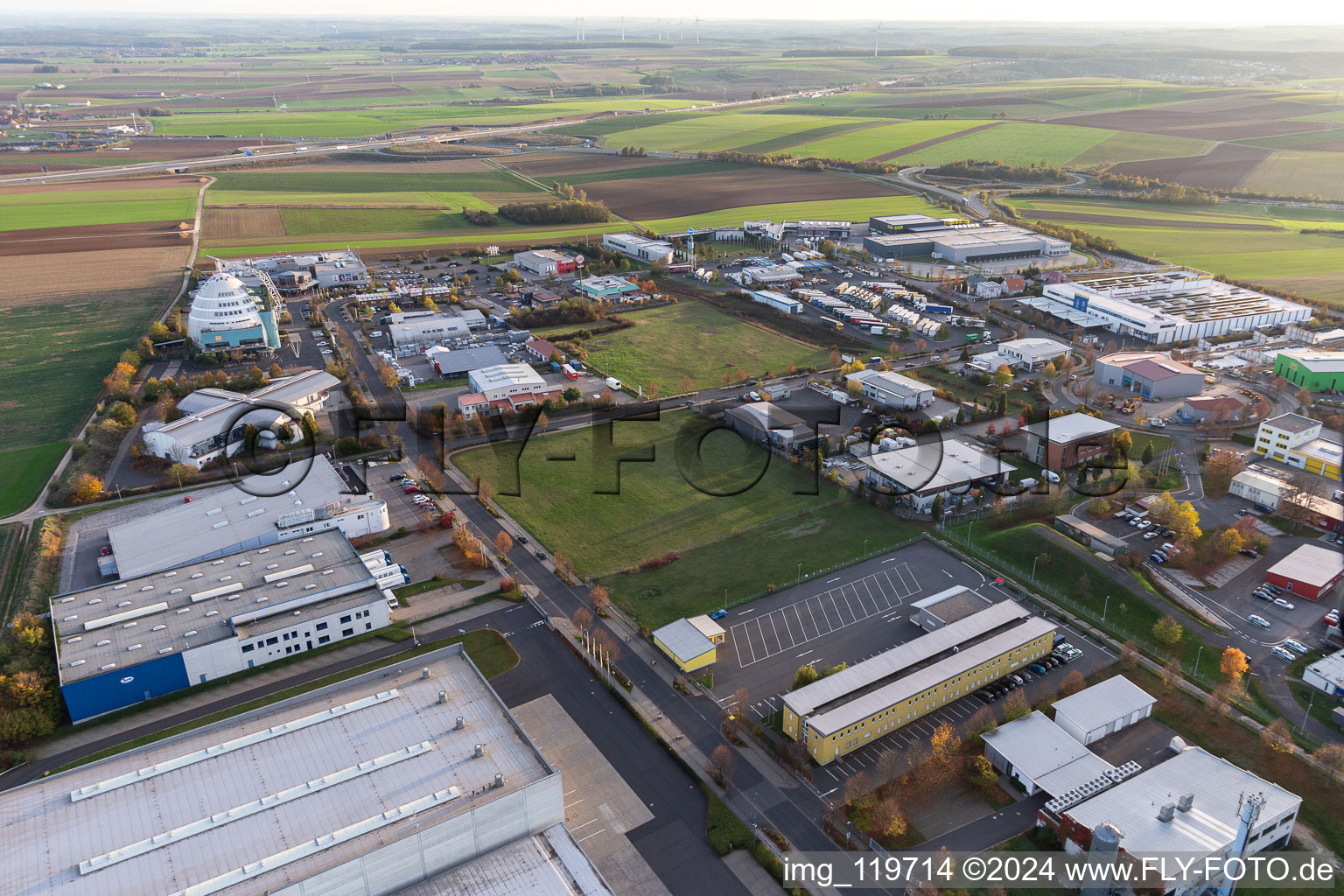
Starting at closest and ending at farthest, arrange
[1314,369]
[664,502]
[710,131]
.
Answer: [664,502] < [1314,369] < [710,131]

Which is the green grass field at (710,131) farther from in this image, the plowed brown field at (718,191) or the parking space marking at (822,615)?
the parking space marking at (822,615)

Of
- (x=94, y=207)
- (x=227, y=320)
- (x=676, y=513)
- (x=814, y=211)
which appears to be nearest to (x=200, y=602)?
(x=676, y=513)

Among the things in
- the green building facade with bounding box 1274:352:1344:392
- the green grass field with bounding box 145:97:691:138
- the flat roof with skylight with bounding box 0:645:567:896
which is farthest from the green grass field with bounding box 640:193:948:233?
the green grass field with bounding box 145:97:691:138

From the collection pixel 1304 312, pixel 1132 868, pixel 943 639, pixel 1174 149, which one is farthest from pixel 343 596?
pixel 1174 149

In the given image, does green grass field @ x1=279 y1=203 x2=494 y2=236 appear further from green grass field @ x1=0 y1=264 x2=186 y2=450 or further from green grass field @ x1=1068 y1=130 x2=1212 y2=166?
green grass field @ x1=1068 y1=130 x2=1212 y2=166

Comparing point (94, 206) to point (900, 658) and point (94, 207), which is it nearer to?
point (94, 207)
